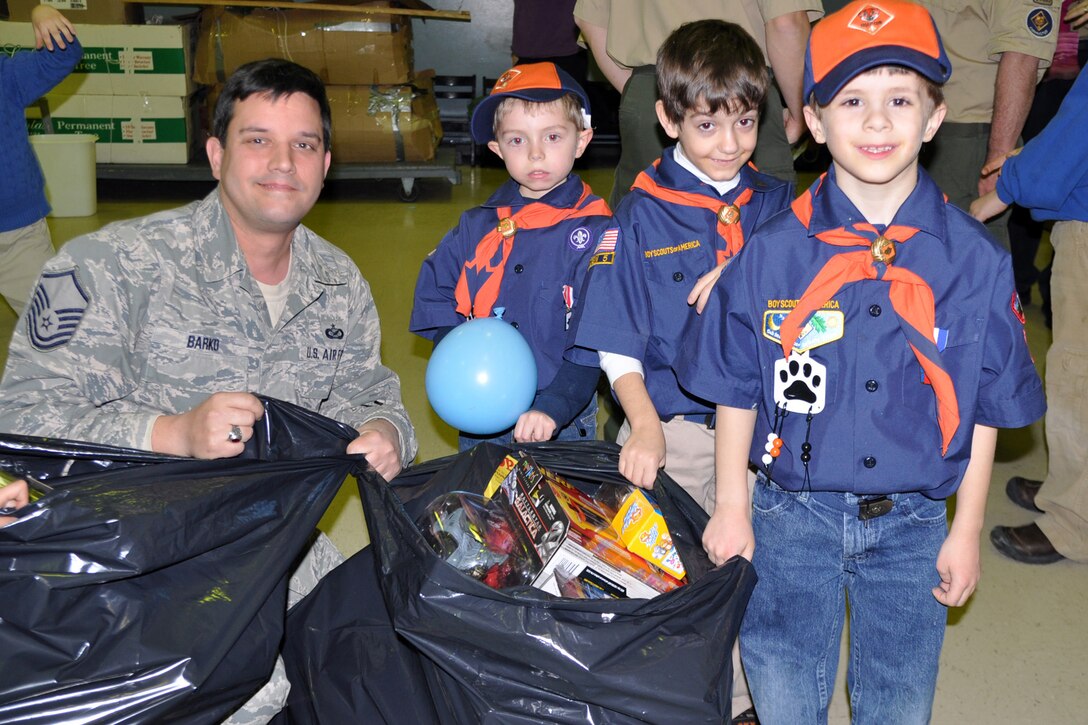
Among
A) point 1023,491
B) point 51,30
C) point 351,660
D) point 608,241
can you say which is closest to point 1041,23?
point 1023,491

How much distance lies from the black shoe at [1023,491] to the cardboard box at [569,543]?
202 cm

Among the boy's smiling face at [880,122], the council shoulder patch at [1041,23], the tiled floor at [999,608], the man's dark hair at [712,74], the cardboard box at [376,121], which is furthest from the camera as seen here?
the cardboard box at [376,121]

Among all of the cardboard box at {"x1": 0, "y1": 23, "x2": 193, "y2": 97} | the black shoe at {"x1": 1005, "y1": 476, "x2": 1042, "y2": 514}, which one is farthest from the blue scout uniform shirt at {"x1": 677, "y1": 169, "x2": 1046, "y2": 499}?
the cardboard box at {"x1": 0, "y1": 23, "x2": 193, "y2": 97}

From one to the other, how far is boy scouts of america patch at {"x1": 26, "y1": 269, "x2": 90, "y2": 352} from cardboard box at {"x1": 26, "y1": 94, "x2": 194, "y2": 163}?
5392 mm

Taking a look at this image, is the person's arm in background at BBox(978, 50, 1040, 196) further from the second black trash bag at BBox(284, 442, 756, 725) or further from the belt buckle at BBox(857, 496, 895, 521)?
the second black trash bag at BBox(284, 442, 756, 725)

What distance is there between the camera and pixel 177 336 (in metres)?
1.86

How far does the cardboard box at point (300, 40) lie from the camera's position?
6500 mm

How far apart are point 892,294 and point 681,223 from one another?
0.53m

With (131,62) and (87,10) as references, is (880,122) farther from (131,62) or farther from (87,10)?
(87,10)

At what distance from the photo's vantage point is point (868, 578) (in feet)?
5.47

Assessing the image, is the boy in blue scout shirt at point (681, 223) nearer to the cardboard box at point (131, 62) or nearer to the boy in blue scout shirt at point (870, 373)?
the boy in blue scout shirt at point (870, 373)

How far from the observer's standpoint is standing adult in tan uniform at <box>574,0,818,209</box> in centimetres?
248

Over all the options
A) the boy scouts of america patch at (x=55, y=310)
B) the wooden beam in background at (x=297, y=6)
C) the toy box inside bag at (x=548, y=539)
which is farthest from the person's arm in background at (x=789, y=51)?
the wooden beam in background at (x=297, y=6)

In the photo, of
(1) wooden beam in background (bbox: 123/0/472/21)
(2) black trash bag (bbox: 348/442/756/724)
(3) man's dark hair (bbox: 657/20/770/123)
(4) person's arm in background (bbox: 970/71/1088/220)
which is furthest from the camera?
(1) wooden beam in background (bbox: 123/0/472/21)
